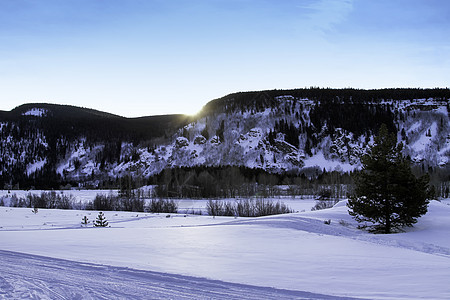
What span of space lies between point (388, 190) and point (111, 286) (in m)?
16.3

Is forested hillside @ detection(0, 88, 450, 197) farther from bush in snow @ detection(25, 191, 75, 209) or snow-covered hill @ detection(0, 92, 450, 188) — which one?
bush in snow @ detection(25, 191, 75, 209)

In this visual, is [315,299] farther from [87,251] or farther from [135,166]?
[135,166]

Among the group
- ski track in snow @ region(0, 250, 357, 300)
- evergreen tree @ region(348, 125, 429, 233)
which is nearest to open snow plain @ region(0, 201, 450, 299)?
ski track in snow @ region(0, 250, 357, 300)

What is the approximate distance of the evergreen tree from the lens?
18453 millimetres

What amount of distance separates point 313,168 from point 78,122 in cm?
12298

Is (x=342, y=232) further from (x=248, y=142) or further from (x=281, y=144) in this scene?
(x=281, y=144)

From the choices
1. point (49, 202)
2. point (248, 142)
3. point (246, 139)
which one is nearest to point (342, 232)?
point (49, 202)

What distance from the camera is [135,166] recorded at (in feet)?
476

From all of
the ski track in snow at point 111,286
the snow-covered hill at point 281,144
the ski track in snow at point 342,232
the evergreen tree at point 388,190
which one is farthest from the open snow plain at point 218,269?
the snow-covered hill at point 281,144

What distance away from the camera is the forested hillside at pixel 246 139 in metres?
134

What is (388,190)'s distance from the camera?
61.4 feet

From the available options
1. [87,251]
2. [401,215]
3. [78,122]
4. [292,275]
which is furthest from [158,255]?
[78,122]

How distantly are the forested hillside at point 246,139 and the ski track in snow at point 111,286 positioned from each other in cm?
10522

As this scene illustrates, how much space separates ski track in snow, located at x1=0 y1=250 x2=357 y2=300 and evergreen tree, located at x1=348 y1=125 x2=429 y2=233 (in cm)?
1415
